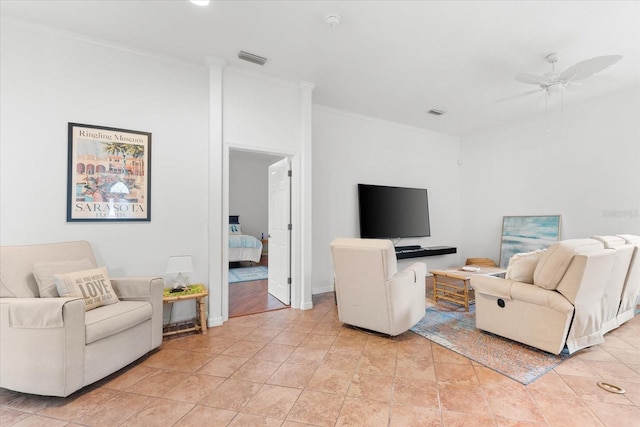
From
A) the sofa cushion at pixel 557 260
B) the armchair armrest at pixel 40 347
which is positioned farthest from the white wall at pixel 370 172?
the armchair armrest at pixel 40 347

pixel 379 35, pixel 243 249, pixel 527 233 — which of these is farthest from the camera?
pixel 243 249

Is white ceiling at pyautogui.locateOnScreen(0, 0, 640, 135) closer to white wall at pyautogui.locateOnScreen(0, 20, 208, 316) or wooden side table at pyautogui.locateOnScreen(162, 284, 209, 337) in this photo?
white wall at pyautogui.locateOnScreen(0, 20, 208, 316)

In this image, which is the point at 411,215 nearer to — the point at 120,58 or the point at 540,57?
the point at 540,57

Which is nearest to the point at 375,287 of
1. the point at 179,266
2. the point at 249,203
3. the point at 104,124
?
the point at 179,266

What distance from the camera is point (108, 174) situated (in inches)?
115

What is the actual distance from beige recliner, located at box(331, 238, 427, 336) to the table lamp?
1482 millimetres

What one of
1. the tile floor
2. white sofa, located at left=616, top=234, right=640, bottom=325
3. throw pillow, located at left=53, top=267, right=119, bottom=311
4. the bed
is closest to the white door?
the tile floor

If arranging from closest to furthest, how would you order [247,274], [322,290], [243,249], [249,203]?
[322,290], [247,274], [243,249], [249,203]

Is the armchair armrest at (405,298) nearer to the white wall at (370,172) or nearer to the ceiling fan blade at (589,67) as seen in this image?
the white wall at (370,172)

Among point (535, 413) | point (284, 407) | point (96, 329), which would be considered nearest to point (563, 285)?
point (535, 413)

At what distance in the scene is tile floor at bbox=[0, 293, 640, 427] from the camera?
176cm

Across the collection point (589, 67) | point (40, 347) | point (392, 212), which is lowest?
point (40, 347)

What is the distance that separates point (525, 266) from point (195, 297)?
316 cm

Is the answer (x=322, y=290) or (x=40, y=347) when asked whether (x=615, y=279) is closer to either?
(x=322, y=290)
